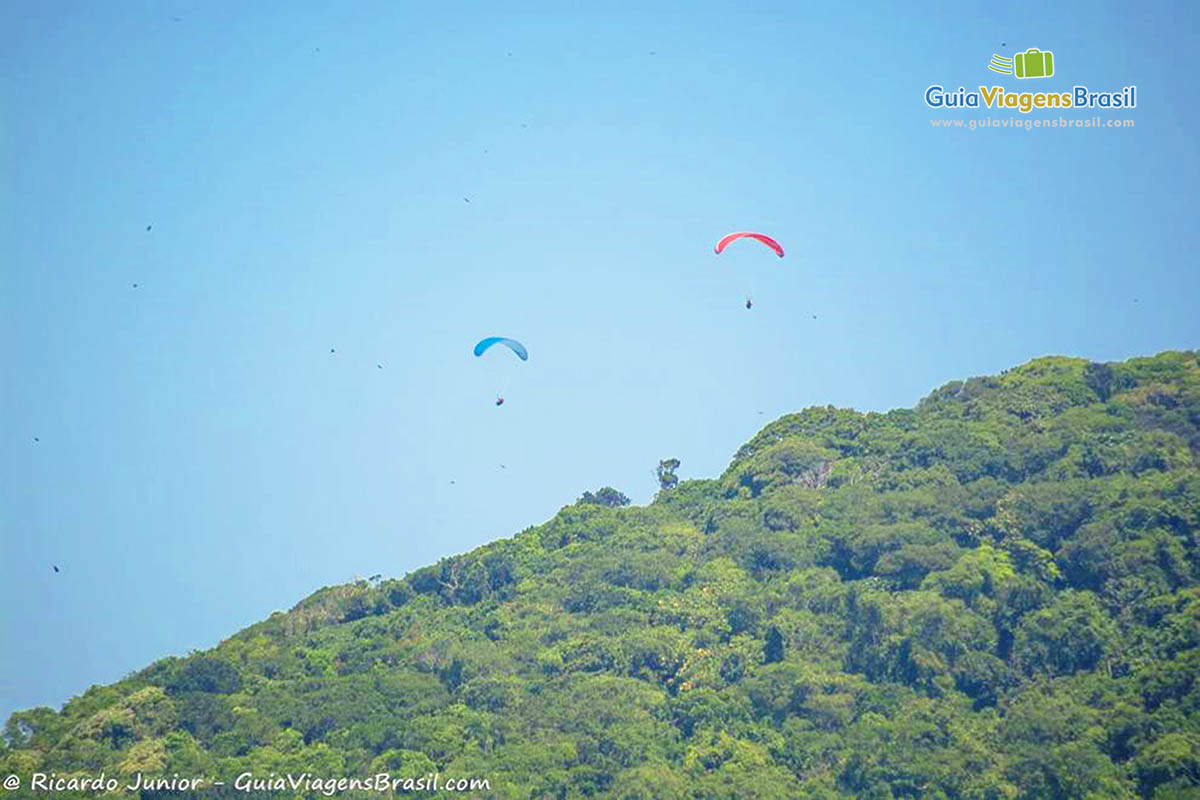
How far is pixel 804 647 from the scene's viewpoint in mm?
62562

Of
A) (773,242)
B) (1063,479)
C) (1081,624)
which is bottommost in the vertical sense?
(1081,624)

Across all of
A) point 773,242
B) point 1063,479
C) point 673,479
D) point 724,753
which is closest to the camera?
point 773,242

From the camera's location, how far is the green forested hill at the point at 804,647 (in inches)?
2060

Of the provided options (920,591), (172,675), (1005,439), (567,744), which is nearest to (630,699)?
(567,744)

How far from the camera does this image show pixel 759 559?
71.2 m

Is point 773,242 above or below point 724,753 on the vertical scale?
above

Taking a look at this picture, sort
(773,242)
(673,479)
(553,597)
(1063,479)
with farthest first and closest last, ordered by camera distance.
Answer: (673,479) → (553,597) → (1063,479) → (773,242)

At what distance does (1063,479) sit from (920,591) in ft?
28.9

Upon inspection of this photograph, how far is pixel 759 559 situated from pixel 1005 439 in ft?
38.2

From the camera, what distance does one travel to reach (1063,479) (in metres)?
67.2

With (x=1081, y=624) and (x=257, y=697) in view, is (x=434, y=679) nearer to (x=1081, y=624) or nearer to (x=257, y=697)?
(x=257, y=697)

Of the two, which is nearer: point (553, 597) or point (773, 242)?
point (773, 242)

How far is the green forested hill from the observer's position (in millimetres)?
52312

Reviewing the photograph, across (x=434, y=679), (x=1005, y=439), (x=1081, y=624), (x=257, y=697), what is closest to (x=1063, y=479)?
(x=1005, y=439)
